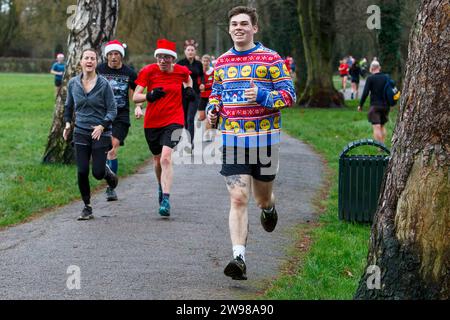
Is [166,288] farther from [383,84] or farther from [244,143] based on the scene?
[383,84]

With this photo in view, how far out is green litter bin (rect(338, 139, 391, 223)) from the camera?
32.1 ft

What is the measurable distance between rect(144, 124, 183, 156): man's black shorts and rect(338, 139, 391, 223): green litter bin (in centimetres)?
198

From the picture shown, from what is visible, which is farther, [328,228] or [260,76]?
[328,228]

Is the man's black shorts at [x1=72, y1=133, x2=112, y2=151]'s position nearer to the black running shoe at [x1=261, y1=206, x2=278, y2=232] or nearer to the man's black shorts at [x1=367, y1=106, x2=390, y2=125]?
the black running shoe at [x1=261, y1=206, x2=278, y2=232]

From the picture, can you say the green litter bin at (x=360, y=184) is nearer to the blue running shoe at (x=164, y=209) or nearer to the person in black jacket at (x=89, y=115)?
the blue running shoe at (x=164, y=209)

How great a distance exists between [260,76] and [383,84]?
10.7 meters

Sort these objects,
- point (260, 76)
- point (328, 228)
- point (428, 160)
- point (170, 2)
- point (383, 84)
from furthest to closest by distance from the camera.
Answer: point (170, 2) → point (383, 84) → point (328, 228) → point (260, 76) → point (428, 160)

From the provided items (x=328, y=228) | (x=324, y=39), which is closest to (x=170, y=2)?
(x=324, y=39)

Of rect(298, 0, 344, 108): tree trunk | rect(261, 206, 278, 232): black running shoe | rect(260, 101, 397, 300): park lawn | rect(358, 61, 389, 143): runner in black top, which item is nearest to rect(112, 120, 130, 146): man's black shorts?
rect(260, 101, 397, 300): park lawn

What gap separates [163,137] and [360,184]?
7.84 feet

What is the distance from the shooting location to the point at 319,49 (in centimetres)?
3406

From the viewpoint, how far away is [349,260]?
25.3ft

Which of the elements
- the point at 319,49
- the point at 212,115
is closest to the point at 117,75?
the point at 212,115

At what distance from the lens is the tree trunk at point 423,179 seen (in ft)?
17.5
